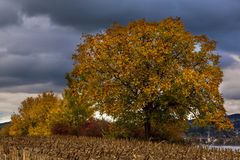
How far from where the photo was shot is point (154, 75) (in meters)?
47.0

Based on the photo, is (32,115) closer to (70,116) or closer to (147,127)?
(70,116)

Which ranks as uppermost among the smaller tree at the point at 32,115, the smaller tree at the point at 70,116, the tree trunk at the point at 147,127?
the smaller tree at the point at 32,115

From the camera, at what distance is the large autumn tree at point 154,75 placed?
46.9 metres

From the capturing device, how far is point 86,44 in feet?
172

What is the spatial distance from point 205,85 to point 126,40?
9283 millimetres

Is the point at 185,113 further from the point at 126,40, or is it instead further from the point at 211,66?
the point at 126,40

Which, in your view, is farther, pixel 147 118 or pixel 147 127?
pixel 147 127

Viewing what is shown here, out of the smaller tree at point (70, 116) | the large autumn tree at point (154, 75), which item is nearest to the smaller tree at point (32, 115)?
the smaller tree at point (70, 116)

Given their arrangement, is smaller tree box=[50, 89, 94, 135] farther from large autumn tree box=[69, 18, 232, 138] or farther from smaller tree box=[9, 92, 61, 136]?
smaller tree box=[9, 92, 61, 136]

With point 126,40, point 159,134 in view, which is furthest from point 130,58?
point 159,134

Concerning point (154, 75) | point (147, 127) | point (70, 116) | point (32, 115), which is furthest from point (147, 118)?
point (32, 115)

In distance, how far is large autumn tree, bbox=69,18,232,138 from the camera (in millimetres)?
46875

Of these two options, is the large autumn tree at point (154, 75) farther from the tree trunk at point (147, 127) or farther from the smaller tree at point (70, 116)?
the smaller tree at point (70, 116)

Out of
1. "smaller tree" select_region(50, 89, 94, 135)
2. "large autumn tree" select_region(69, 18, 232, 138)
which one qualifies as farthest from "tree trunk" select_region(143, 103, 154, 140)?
"smaller tree" select_region(50, 89, 94, 135)
